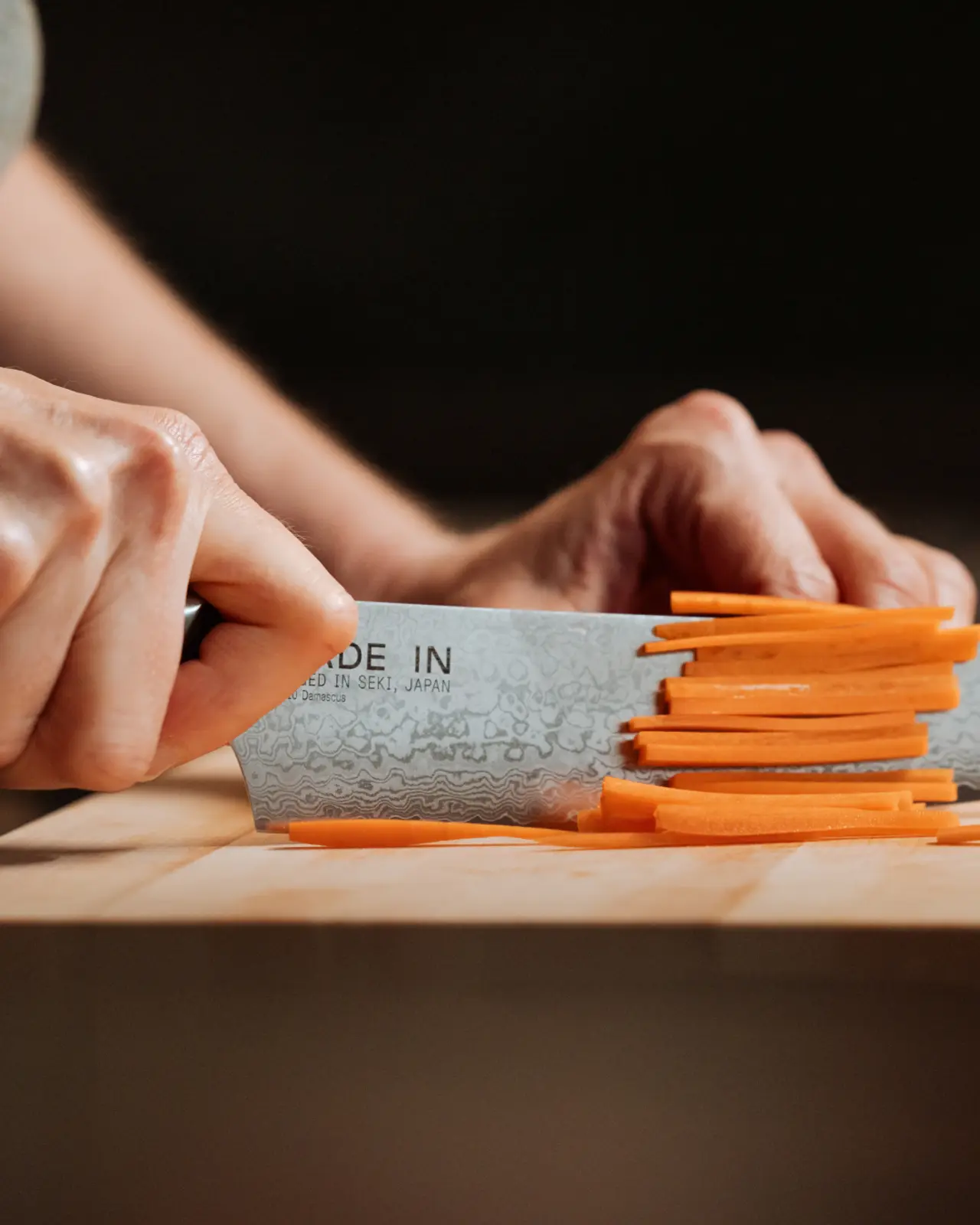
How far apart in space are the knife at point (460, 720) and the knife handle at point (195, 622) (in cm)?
27

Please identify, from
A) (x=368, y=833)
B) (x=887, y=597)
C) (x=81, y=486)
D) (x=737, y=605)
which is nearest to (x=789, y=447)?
(x=887, y=597)

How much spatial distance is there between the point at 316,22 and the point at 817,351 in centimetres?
90

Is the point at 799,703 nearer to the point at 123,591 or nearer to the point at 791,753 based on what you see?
the point at 791,753

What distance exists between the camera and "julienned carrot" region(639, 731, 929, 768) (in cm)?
91

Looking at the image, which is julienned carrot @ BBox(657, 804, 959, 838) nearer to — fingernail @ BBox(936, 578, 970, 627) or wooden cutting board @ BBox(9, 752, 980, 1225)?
wooden cutting board @ BBox(9, 752, 980, 1225)

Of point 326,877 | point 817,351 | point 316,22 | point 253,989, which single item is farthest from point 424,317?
point 253,989

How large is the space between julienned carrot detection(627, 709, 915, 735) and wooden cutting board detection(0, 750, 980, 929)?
0.15 meters

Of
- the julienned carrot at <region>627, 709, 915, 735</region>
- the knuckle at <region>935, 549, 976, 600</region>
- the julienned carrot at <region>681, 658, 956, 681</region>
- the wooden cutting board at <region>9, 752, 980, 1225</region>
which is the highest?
the knuckle at <region>935, 549, 976, 600</region>

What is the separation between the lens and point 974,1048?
51 cm

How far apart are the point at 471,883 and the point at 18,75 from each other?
4.99 ft

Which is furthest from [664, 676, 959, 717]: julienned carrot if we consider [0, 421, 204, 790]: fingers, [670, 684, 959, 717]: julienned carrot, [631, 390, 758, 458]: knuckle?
[631, 390, 758, 458]: knuckle

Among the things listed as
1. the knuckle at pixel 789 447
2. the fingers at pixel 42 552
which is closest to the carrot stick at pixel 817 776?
the fingers at pixel 42 552

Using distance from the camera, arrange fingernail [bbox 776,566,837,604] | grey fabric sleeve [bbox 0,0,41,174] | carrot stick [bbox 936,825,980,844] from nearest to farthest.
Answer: carrot stick [bbox 936,825,980,844] → fingernail [bbox 776,566,837,604] → grey fabric sleeve [bbox 0,0,41,174]

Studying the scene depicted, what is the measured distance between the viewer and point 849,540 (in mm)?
1436
